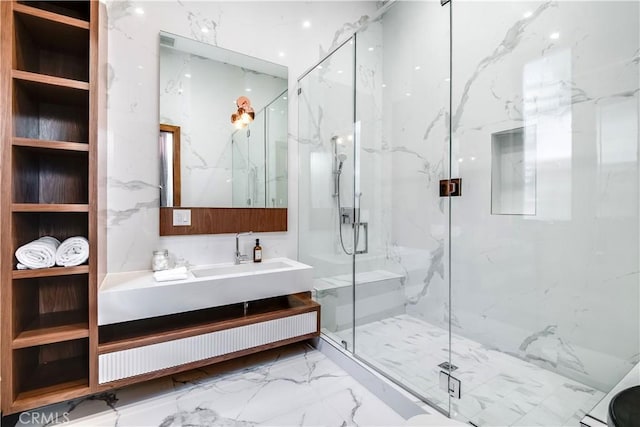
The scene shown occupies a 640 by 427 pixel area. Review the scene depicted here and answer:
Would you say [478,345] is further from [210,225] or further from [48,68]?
[48,68]

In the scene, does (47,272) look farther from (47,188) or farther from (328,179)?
(328,179)

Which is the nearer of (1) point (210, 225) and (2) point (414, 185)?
(1) point (210, 225)

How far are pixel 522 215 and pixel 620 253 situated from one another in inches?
20.8

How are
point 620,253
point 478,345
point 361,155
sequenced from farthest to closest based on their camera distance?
point 361,155 → point 478,345 → point 620,253

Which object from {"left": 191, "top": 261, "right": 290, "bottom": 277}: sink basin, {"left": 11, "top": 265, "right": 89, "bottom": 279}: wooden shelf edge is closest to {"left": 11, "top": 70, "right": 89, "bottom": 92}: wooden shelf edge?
{"left": 11, "top": 265, "right": 89, "bottom": 279}: wooden shelf edge

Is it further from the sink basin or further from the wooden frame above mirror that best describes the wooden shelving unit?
the sink basin

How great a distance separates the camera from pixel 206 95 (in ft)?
6.93

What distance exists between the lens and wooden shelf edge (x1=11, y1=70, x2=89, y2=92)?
4.45ft

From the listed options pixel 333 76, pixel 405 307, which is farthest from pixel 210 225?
pixel 405 307

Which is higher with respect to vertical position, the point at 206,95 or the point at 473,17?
the point at 473,17

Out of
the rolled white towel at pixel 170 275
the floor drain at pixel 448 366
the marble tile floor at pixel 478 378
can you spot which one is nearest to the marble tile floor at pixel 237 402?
the marble tile floor at pixel 478 378

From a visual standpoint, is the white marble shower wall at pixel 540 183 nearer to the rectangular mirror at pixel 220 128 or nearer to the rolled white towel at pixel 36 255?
the rectangular mirror at pixel 220 128

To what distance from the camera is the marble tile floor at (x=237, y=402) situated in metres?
1.50

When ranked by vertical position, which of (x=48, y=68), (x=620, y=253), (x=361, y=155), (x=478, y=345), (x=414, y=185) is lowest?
(x=478, y=345)
